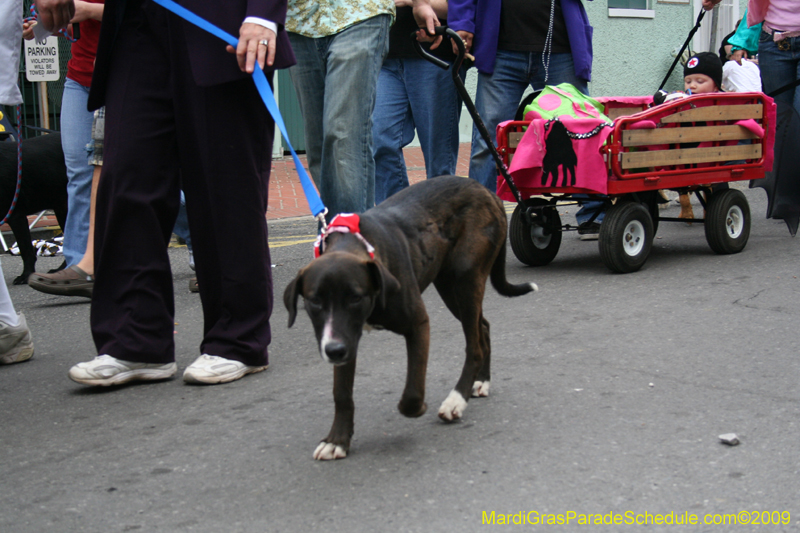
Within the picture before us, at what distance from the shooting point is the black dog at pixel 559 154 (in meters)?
5.04

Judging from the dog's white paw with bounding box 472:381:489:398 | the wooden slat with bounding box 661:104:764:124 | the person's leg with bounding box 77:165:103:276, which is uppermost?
the wooden slat with bounding box 661:104:764:124

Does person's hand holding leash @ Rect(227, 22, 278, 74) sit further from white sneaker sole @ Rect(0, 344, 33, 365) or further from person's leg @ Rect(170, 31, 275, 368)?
white sneaker sole @ Rect(0, 344, 33, 365)

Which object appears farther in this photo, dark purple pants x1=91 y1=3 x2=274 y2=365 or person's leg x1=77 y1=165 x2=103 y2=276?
person's leg x1=77 y1=165 x2=103 y2=276

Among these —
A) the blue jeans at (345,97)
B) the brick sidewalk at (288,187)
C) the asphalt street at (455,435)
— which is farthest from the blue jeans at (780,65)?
the brick sidewalk at (288,187)

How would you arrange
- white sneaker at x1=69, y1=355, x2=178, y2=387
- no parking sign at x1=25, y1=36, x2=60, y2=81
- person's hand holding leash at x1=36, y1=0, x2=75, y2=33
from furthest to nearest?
no parking sign at x1=25, y1=36, x2=60, y2=81, person's hand holding leash at x1=36, y1=0, x2=75, y2=33, white sneaker at x1=69, y1=355, x2=178, y2=387

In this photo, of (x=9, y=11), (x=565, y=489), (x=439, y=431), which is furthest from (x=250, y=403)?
(x=9, y=11)

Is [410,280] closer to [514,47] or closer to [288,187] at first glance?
[514,47]

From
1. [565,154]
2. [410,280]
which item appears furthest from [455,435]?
[565,154]

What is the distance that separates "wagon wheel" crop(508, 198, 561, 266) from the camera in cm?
531

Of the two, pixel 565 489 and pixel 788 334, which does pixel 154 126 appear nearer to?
pixel 565 489

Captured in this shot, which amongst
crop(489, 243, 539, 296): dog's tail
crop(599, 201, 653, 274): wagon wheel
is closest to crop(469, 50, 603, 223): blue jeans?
crop(599, 201, 653, 274): wagon wheel

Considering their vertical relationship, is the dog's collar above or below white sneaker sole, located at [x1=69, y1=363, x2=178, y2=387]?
above

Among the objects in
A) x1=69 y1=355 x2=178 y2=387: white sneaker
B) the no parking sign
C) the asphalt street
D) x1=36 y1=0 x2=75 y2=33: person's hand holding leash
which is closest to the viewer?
the asphalt street

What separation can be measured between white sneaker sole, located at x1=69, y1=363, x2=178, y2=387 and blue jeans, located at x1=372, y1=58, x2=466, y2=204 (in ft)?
8.80
